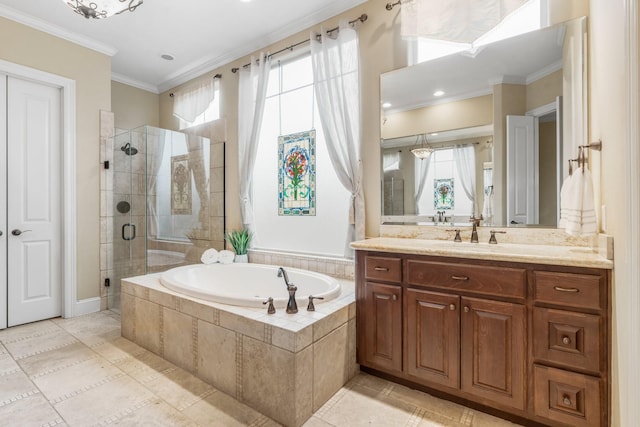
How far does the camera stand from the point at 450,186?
2373 millimetres

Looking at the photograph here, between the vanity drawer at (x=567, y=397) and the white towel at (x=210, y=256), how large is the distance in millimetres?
2803

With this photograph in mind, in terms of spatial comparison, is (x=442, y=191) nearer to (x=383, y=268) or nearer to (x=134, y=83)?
(x=383, y=268)

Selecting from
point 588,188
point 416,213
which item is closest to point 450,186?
point 416,213

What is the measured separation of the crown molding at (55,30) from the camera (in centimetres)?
285

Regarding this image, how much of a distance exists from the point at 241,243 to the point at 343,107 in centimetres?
176

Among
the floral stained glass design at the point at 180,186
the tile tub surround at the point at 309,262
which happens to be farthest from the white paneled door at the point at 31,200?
the tile tub surround at the point at 309,262

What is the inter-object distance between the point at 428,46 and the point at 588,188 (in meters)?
1.51

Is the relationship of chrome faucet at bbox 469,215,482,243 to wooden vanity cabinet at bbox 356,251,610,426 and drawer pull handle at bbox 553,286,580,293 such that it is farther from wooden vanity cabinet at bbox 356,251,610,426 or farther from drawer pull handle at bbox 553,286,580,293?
drawer pull handle at bbox 553,286,580,293

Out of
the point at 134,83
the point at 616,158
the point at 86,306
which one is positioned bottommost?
the point at 86,306

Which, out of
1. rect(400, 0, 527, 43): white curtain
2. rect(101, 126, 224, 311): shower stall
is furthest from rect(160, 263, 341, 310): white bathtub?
rect(400, 0, 527, 43): white curtain

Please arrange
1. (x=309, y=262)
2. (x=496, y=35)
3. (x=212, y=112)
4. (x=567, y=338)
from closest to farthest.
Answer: (x=567, y=338)
(x=496, y=35)
(x=309, y=262)
(x=212, y=112)

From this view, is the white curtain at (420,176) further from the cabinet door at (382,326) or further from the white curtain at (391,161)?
the cabinet door at (382,326)

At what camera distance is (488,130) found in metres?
Result: 2.19

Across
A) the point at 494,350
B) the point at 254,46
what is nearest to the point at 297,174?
the point at 254,46
